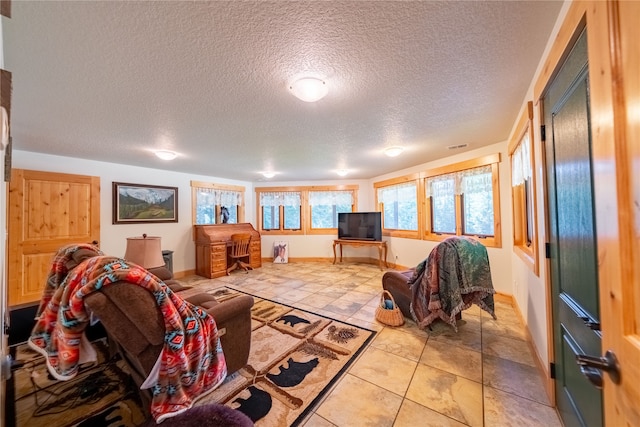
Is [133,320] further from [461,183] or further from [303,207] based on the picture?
[303,207]

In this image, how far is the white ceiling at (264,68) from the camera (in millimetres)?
1165

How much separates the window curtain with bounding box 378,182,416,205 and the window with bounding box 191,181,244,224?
3677 millimetres

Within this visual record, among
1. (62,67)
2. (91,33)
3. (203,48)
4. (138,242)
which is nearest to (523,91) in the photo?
(203,48)

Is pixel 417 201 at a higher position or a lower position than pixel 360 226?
higher

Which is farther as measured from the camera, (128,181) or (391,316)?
(128,181)

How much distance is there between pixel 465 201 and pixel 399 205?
1.53 m

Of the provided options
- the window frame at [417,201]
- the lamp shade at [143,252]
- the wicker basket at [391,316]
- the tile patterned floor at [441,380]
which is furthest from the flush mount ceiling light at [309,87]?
the window frame at [417,201]

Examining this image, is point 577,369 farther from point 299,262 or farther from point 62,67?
point 299,262

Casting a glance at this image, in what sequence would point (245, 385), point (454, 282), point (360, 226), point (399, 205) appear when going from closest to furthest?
point (245, 385) < point (454, 282) < point (399, 205) < point (360, 226)

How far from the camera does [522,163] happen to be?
2.30 metres

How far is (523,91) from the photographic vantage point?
76.1 inches

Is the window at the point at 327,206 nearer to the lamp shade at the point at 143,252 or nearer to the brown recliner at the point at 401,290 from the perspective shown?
the brown recliner at the point at 401,290

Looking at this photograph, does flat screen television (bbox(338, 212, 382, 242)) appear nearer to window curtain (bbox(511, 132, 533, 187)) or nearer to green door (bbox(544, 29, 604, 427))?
window curtain (bbox(511, 132, 533, 187))

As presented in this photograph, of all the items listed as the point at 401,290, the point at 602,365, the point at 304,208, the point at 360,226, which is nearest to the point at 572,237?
the point at 602,365
